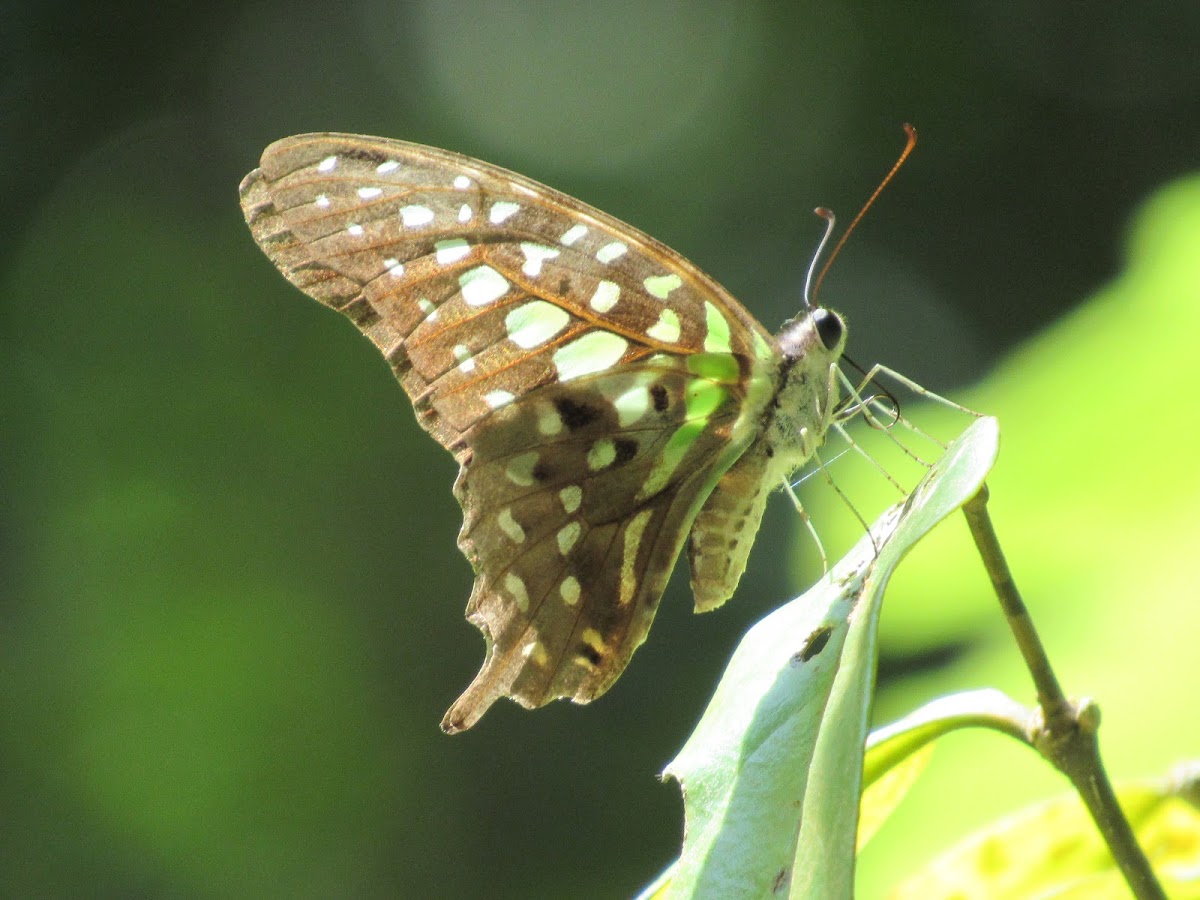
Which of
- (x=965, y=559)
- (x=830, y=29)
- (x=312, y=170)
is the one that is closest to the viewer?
(x=312, y=170)

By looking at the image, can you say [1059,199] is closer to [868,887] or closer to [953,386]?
[953,386]

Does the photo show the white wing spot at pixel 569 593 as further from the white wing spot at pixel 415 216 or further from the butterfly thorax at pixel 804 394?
the white wing spot at pixel 415 216

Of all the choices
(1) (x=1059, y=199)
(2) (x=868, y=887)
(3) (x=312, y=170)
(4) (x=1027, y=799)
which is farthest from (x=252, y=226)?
(1) (x=1059, y=199)

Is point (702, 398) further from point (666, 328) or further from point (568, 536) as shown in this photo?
point (568, 536)

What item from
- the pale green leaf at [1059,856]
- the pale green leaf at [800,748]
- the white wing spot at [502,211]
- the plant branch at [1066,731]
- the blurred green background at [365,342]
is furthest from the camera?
the blurred green background at [365,342]

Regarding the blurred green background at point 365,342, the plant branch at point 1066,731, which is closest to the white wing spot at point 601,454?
the plant branch at point 1066,731

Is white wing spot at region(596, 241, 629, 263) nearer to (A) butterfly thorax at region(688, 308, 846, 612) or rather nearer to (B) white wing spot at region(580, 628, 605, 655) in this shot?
(A) butterfly thorax at region(688, 308, 846, 612)
